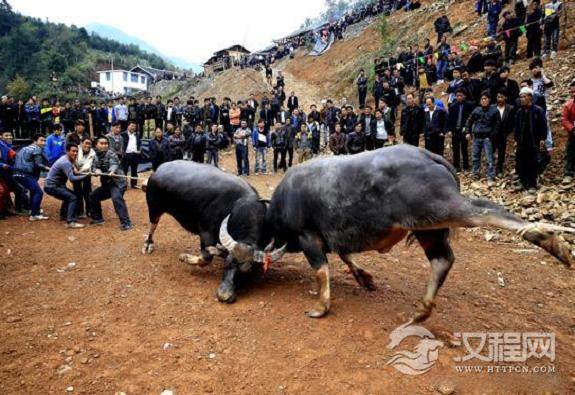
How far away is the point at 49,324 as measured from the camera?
4707mm

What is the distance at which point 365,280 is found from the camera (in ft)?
18.2

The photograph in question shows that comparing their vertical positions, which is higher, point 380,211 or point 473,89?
point 473,89

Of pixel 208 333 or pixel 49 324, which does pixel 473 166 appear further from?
pixel 49 324

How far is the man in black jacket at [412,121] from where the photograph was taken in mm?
11660

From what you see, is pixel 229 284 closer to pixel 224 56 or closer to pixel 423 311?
pixel 423 311

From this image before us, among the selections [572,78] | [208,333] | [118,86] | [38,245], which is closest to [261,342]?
[208,333]

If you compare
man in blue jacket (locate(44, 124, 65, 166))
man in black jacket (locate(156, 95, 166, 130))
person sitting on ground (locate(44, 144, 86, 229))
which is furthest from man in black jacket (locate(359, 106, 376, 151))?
man in black jacket (locate(156, 95, 166, 130))

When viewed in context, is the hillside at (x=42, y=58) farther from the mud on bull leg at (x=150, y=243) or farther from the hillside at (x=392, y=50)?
the mud on bull leg at (x=150, y=243)

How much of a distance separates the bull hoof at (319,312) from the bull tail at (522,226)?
200 centimetres

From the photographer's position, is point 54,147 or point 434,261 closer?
point 434,261

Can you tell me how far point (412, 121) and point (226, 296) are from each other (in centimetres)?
885

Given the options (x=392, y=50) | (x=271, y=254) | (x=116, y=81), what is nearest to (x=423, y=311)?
(x=271, y=254)

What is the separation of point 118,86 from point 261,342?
74877mm

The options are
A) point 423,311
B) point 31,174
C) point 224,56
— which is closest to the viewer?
point 423,311
